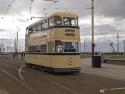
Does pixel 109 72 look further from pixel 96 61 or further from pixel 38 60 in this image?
pixel 38 60

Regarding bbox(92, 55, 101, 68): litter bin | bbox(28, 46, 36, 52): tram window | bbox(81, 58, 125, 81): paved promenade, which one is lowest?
bbox(81, 58, 125, 81): paved promenade

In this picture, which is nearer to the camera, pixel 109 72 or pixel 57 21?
pixel 57 21

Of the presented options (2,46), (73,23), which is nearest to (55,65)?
(73,23)

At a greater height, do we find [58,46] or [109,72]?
[58,46]

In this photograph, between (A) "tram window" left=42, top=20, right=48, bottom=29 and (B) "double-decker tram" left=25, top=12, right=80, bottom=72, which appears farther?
(A) "tram window" left=42, top=20, right=48, bottom=29

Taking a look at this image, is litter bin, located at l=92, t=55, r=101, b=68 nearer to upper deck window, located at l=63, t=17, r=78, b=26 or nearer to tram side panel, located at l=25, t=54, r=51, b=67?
tram side panel, located at l=25, t=54, r=51, b=67

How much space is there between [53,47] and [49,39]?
1.02 meters

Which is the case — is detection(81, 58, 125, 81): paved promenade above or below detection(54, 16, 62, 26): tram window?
below

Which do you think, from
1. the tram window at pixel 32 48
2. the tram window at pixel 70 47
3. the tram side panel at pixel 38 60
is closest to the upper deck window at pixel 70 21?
the tram window at pixel 70 47

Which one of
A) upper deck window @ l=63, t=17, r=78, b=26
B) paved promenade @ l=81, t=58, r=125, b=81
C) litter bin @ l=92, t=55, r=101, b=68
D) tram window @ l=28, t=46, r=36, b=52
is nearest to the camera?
paved promenade @ l=81, t=58, r=125, b=81

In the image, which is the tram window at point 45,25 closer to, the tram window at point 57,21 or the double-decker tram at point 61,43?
the double-decker tram at point 61,43

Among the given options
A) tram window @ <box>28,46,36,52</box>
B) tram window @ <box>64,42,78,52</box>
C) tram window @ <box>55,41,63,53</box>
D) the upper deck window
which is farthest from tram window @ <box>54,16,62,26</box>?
tram window @ <box>28,46,36,52</box>

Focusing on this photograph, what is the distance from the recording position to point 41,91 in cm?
1711

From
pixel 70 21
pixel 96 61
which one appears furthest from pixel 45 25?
pixel 96 61
